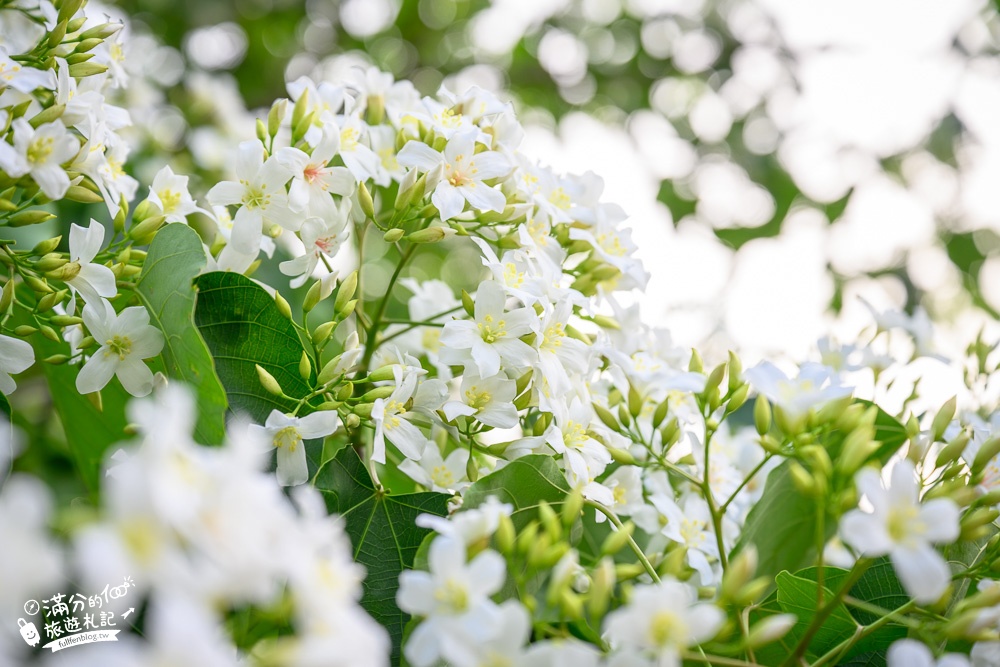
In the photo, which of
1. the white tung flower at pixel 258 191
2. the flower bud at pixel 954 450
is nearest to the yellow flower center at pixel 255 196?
the white tung flower at pixel 258 191

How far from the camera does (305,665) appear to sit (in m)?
0.40

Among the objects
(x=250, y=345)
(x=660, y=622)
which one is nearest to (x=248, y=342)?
(x=250, y=345)

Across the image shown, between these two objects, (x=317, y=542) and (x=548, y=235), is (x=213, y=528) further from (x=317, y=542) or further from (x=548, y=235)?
(x=548, y=235)

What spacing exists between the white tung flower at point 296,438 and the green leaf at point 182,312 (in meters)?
0.05

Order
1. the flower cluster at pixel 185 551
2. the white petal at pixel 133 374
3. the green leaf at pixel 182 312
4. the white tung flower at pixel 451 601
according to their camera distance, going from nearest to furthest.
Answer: the flower cluster at pixel 185 551
the white tung flower at pixel 451 601
the green leaf at pixel 182 312
the white petal at pixel 133 374

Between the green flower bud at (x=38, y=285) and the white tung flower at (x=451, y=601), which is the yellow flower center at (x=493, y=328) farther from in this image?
the green flower bud at (x=38, y=285)

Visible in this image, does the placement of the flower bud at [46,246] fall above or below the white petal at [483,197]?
below

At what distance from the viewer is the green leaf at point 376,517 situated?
720mm

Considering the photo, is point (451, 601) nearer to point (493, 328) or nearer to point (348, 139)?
point (493, 328)

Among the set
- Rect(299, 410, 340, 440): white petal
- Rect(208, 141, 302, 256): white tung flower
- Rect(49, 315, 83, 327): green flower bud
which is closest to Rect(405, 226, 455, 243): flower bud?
Rect(208, 141, 302, 256): white tung flower

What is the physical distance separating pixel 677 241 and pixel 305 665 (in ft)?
7.02

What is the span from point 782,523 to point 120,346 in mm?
710

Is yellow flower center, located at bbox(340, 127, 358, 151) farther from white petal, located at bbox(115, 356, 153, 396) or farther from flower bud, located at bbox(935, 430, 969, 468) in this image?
flower bud, located at bbox(935, 430, 969, 468)

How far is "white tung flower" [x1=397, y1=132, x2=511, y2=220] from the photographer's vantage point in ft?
2.70
